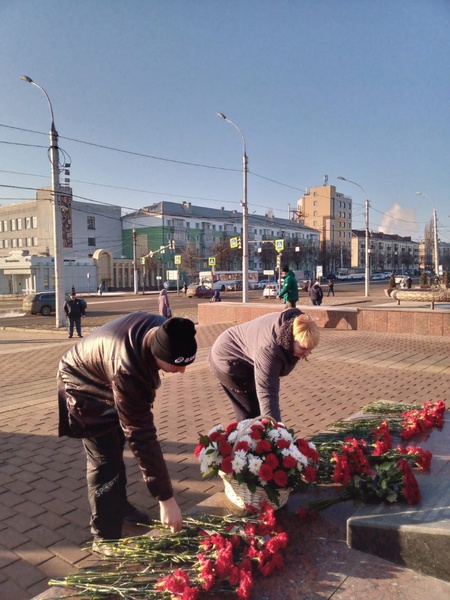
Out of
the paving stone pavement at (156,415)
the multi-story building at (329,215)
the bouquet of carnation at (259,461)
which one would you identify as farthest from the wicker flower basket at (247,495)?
the multi-story building at (329,215)

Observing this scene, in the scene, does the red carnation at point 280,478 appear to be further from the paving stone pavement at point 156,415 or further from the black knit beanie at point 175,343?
the black knit beanie at point 175,343

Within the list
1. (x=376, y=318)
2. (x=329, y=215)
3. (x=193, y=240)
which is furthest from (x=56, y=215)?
(x=329, y=215)

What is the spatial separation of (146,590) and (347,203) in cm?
11132

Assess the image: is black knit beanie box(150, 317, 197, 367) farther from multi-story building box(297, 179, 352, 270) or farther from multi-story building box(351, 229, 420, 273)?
multi-story building box(351, 229, 420, 273)

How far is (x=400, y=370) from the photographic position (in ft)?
27.2

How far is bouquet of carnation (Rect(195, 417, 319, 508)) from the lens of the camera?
263 centimetres

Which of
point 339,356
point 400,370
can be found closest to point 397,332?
point 339,356

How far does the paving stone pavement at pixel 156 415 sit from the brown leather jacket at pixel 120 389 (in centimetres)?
87

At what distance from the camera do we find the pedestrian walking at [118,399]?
7.21 ft

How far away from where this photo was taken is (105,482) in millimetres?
2691

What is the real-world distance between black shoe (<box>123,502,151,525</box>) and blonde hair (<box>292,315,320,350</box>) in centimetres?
160

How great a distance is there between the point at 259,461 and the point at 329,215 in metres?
103

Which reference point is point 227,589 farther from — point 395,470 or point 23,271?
point 23,271

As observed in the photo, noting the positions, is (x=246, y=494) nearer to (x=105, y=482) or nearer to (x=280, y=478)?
(x=280, y=478)
